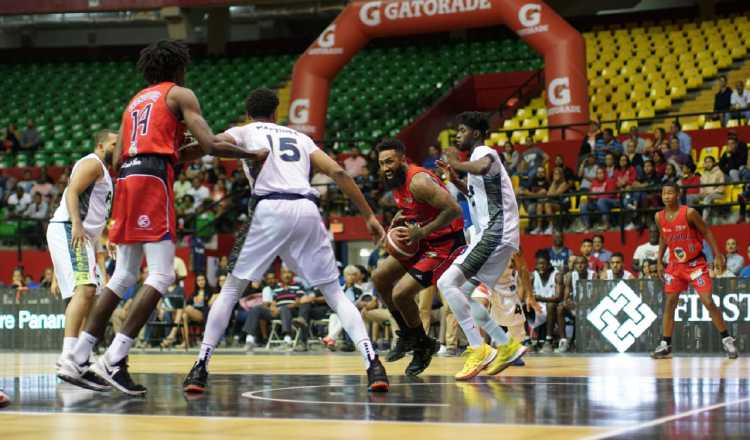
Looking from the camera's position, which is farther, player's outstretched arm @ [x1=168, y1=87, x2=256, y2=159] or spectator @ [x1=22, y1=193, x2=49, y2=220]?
spectator @ [x1=22, y1=193, x2=49, y2=220]

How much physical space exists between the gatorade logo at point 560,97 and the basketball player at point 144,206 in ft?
51.9

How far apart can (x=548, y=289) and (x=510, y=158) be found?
511 centimetres

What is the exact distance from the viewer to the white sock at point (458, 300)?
870cm

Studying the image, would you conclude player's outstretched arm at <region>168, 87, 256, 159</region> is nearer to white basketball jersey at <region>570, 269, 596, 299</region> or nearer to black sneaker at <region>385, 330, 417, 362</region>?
black sneaker at <region>385, 330, 417, 362</region>

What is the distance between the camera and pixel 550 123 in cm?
2230

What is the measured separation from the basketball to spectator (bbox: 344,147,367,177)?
13023 millimetres

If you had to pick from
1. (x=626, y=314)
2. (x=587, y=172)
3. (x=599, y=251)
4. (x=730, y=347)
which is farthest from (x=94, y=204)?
(x=587, y=172)

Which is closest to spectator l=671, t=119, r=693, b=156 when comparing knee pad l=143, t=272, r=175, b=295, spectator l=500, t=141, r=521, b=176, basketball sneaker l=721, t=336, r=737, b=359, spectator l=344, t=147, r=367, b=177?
spectator l=500, t=141, r=521, b=176

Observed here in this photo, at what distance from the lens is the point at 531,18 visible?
2297 cm

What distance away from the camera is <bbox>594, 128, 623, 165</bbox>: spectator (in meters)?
18.9

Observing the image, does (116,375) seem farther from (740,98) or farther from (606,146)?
(740,98)

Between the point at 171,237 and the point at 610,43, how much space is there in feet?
74.6

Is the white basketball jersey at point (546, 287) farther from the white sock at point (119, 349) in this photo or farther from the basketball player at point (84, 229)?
the white sock at point (119, 349)

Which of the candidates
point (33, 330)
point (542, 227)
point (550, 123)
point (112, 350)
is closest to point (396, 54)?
point (550, 123)
